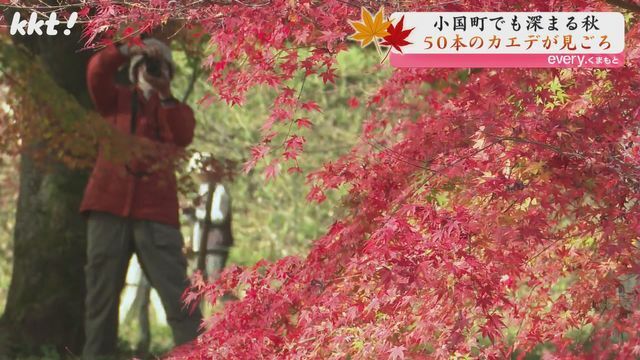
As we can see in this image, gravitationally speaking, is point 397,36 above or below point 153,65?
below

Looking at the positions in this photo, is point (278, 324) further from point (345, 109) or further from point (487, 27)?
point (345, 109)

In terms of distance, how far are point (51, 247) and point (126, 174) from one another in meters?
1.38

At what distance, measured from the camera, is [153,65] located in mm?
7352

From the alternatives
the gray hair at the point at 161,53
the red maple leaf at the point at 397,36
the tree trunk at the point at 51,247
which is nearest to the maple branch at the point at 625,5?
the red maple leaf at the point at 397,36

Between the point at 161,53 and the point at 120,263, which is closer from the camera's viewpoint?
the point at 120,263

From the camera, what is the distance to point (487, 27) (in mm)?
4367

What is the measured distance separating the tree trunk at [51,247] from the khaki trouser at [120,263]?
1071 mm

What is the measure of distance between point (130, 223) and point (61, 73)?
167cm

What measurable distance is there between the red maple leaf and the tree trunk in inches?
166

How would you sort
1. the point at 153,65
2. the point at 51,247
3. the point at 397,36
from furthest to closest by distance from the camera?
the point at 51,247 < the point at 153,65 < the point at 397,36

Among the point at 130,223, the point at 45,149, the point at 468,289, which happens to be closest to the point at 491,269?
the point at 468,289

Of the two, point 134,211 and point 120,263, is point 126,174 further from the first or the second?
point 120,263

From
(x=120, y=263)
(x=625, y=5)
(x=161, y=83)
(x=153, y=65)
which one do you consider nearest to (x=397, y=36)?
(x=625, y=5)

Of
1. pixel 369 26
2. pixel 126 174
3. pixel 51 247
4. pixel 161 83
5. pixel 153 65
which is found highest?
pixel 153 65
